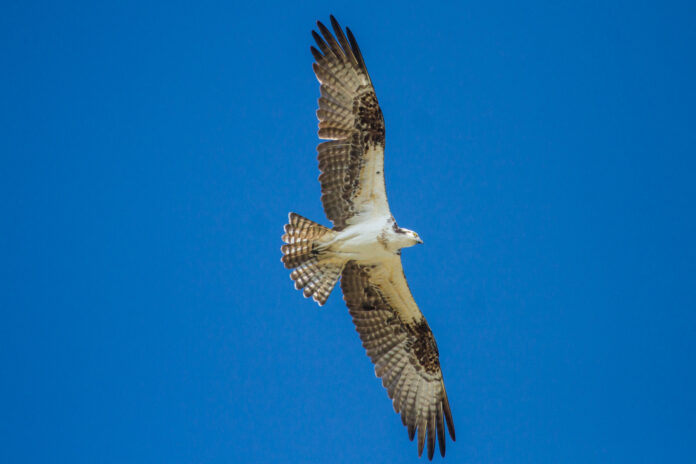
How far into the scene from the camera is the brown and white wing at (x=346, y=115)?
10.5 m

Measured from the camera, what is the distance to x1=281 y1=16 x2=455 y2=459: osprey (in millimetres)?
10531

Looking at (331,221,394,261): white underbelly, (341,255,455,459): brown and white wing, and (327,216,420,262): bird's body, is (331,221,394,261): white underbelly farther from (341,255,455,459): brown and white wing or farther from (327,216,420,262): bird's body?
(341,255,455,459): brown and white wing

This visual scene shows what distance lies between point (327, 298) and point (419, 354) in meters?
1.59

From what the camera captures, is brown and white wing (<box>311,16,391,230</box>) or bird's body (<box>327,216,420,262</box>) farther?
bird's body (<box>327,216,420,262</box>)

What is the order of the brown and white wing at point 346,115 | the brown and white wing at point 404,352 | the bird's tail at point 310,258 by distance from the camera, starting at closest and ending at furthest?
the brown and white wing at point 346,115 → the bird's tail at point 310,258 → the brown and white wing at point 404,352

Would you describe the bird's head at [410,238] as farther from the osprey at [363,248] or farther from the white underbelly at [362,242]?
the white underbelly at [362,242]

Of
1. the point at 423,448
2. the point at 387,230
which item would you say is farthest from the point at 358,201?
the point at 423,448

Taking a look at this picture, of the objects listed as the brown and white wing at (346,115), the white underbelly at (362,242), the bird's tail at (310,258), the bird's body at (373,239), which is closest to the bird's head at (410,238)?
the bird's body at (373,239)

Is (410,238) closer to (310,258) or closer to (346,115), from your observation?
(310,258)

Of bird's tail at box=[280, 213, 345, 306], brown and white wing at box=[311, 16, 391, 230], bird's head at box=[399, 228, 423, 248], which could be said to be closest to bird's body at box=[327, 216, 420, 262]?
bird's head at box=[399, 228, 423, 248]

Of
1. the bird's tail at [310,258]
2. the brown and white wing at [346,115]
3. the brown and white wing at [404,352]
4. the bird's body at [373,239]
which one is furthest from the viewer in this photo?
the brown and white wing at [404,352]

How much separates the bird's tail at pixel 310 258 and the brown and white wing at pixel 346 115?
0.70m

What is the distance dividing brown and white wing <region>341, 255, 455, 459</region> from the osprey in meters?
0.01

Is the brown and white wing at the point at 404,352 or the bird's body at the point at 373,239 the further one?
the brown and white wing at the point at 404,352
